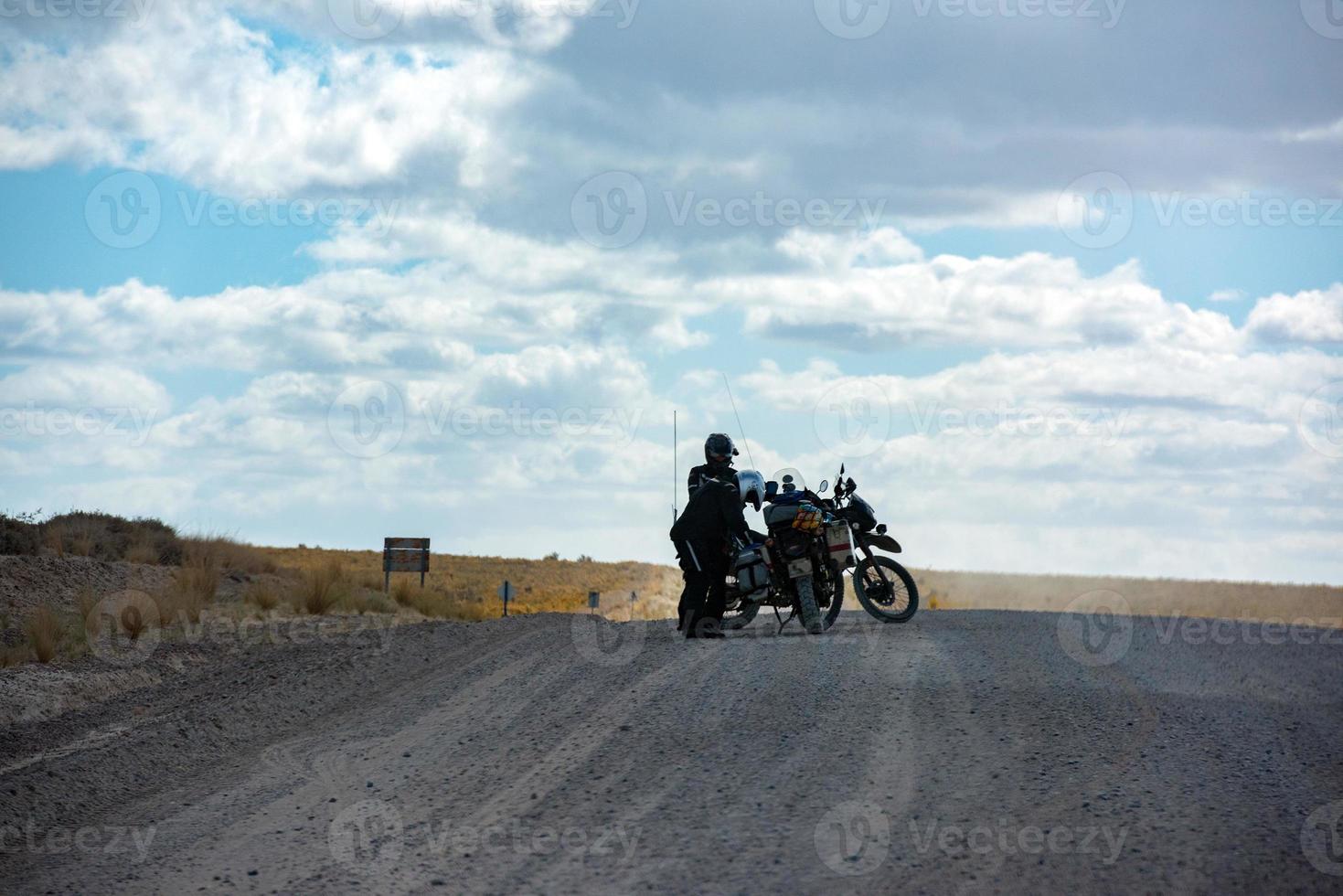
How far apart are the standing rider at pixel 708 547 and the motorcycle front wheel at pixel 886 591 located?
1839mm

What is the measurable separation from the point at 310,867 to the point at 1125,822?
439cm

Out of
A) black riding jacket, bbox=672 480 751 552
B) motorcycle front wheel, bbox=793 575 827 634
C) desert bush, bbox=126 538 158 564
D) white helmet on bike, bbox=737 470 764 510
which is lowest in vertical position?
motorcycle front wheel, bbox=793 575 827 634

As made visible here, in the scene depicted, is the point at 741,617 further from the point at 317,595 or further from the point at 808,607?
the point at 317,595

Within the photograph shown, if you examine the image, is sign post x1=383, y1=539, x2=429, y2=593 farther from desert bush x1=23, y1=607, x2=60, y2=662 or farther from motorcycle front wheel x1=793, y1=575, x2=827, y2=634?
motorcycle front wheel x1=793, y1=575, x2=827, y2=634

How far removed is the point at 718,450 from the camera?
15867 mm

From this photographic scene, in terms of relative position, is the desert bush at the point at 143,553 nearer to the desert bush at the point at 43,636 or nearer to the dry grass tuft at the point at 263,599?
the dry grass tuft at the point at 263,599

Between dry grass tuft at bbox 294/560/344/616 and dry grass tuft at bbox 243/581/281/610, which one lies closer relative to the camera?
dry grass tuft at bbox 294/560/344/616

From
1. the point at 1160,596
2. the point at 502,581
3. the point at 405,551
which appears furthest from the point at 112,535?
the point at 1160,596

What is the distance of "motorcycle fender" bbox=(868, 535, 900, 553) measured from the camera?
646 inches

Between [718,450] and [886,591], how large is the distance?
2854 millimetres

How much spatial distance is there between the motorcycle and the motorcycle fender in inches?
0.4

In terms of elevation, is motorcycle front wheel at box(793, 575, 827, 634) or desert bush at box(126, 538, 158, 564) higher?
desert bush at box(126, 538, 158, 564)

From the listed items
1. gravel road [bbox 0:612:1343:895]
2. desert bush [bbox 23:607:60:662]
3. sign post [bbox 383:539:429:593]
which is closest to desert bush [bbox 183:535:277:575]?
sign post [bbox 383:539:429:593]

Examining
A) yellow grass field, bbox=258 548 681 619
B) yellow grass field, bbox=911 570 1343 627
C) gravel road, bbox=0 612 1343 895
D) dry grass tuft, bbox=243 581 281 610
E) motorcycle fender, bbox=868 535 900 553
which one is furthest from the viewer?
yellow grass field, bbox=911 570 1343 627
